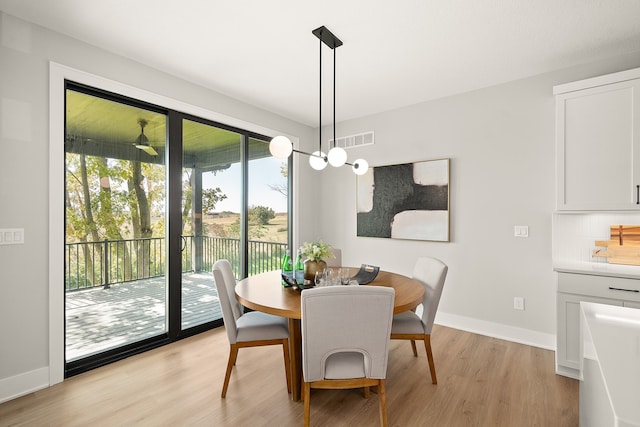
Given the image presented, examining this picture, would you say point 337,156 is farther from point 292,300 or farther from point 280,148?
point 292,300

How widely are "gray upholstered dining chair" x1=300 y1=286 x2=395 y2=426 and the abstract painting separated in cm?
226

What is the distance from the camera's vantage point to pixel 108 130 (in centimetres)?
273

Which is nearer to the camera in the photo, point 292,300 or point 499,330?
point 292,300

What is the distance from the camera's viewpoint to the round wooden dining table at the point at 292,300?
1.85 meters

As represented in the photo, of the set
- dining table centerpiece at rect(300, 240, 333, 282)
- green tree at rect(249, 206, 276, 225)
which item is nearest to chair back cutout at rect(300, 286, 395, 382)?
dining table centerpiece at rect(300, 240, 333, 282)

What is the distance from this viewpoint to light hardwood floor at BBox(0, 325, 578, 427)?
193 centimetres

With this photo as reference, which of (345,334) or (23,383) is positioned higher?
(345,334)

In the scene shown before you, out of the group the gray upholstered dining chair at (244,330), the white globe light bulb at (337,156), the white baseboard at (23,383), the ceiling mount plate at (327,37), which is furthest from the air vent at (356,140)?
the white baseboard at (23,383)

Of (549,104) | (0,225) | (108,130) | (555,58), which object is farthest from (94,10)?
(549,104)

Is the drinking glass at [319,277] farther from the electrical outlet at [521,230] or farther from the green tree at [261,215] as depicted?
the electrical outlet at [521,230]

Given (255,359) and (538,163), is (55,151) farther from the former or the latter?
(538,163)

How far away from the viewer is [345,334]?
166 centimetres

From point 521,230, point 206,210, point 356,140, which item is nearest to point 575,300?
point 521,230

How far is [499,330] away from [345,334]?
2.46 metres
